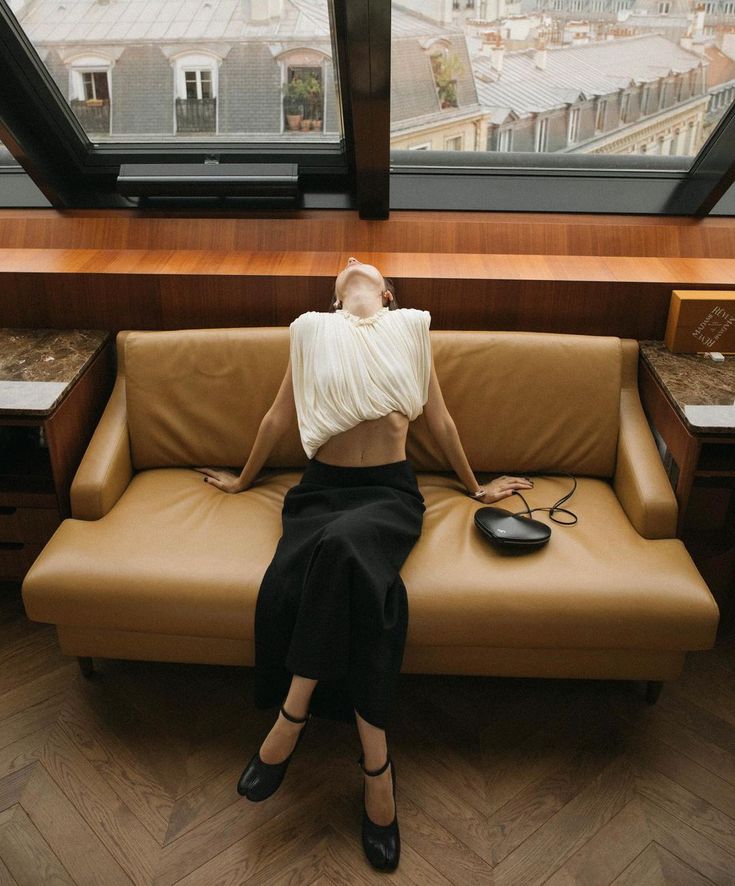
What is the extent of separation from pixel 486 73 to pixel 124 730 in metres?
2.09

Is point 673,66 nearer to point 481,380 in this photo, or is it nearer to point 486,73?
point 486,73

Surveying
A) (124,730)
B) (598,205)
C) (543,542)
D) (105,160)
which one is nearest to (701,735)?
(543,542)

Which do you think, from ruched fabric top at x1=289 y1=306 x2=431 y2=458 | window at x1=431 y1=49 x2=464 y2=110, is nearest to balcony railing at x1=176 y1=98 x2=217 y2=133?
window at x1=431 y1=49 x2=464 y2=110

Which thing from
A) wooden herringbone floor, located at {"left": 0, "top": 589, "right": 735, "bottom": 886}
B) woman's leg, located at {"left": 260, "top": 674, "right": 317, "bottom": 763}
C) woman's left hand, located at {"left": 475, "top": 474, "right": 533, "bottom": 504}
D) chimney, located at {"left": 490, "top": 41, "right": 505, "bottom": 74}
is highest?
chimney, located at {"left": 490, "top": 41, "right": 505, "bottom": 74}

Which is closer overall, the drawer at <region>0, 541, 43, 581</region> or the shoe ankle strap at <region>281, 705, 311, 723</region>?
the shoe ankle strap at <region>281, 705, 311, 723</region>

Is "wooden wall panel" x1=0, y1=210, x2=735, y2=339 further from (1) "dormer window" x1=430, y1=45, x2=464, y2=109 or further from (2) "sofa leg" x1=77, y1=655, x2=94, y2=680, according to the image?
(2) "sofa leg" x1=77, y1=655, x2=94, y2=680

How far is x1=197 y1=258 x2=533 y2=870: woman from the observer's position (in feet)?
5.32

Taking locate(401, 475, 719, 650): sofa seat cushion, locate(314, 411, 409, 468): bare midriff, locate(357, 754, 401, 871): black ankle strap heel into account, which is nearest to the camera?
locate(357, 754, 401, 871): black ankle strap heel

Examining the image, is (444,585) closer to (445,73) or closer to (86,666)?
(86,666)

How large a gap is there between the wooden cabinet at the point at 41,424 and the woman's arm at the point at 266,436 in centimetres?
40

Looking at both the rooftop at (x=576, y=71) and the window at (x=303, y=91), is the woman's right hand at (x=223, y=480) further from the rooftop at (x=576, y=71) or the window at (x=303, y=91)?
the rooftop at (x=576, y=71)

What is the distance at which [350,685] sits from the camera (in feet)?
5.44

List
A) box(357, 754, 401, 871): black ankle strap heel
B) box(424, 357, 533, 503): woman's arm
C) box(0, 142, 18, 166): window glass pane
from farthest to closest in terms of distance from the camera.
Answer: box(0, 142, 18, 166): window glass pane, box(424, 357, 533, 503): woman's arm, box(357, 754, 401, 871): black ankle strap heel

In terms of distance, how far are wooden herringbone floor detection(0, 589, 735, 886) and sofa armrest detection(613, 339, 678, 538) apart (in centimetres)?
47
